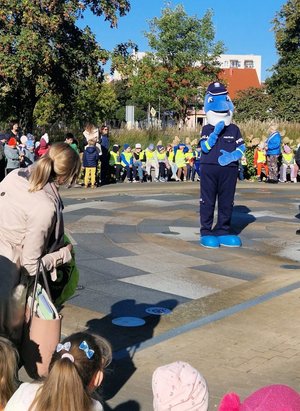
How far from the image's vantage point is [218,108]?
923 centimetres

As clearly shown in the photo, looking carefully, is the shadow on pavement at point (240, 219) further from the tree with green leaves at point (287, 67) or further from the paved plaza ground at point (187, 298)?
the tree with green leaves at point (287, 67)

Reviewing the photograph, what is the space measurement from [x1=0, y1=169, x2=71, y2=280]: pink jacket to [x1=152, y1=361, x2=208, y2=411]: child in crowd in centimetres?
119

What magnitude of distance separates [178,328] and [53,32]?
1534 centimetres

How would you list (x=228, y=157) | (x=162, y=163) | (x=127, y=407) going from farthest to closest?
(x=162, y=163) → (x=228, y=157) → (x=127, y=407)

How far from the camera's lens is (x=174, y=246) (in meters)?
9.18

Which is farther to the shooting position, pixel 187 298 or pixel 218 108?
pixel 218 108

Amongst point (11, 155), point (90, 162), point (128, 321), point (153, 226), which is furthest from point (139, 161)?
point (128, 321)

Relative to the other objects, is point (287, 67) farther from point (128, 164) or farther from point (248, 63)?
point (248, 63)

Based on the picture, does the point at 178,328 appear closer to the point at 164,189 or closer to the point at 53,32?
the point at 164,189

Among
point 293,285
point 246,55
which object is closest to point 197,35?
point 293,285

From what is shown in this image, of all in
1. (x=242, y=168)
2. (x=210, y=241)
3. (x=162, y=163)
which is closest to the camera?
(x=210, y=241)

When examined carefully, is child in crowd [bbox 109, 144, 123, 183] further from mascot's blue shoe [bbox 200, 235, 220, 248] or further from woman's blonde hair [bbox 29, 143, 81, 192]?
woman's blonde hair [bbox 29, 143, 81, 192]

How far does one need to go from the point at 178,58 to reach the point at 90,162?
115 ft

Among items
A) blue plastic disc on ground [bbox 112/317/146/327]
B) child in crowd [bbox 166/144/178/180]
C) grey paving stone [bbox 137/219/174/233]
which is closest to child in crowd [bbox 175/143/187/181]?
child in crowd [bbox 166/144/178/180]
